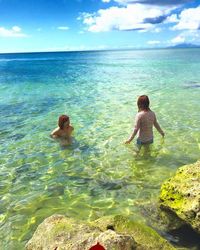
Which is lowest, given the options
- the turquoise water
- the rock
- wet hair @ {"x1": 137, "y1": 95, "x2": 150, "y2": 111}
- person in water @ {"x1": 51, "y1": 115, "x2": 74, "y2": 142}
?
the turquoise water

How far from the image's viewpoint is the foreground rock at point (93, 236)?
3.75 meters

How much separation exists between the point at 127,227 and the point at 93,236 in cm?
111

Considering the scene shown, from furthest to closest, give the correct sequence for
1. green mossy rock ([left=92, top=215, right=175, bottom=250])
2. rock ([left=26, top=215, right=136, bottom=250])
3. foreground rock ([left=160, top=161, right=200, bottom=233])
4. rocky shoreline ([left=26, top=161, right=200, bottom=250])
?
foreground rock ([left=160, top=161, right=200, bottom=233]) → green mossy rock ([left=92, top=215, right=175, bottom=250]) → rocky shoreline ([left=26, top=161, right=200, bottom=250]) → rock ([left=26, top=215, right=136, bottom=250])

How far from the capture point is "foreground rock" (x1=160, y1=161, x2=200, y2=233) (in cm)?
536

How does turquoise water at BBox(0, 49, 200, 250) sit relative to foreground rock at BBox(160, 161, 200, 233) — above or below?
below

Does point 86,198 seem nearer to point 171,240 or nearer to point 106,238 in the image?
point 171,240

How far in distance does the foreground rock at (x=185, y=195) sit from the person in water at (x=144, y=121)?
2879 millimetres

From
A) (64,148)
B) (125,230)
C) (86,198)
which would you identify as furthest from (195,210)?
(64,148)

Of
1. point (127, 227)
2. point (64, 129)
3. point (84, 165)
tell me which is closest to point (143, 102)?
point (84, 165)

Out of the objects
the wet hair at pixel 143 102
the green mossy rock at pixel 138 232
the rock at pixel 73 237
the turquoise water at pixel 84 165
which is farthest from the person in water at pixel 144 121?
the rock at pixel 73 237

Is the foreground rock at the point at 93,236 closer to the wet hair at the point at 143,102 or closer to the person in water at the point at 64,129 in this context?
the wet hair at the point at 143,102

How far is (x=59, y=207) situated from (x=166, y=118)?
9240mm

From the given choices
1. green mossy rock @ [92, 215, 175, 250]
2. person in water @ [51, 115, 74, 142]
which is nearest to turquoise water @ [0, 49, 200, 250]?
person in water @ [51, 115, 74, 142]

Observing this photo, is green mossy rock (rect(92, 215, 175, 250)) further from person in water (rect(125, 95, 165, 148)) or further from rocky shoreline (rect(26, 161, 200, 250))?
person in water (rect(125, 95, 165, 148))
